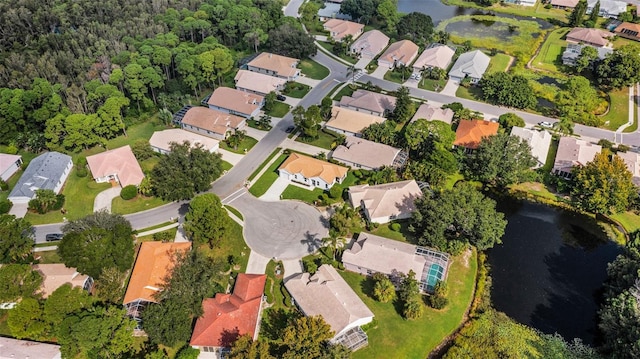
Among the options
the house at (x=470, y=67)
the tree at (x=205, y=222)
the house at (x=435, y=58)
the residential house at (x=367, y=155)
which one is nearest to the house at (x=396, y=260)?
the tree at (x=205, y=222)

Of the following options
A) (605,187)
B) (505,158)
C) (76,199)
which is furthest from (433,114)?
(76,199)

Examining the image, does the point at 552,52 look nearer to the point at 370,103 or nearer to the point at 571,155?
the point at 571,155

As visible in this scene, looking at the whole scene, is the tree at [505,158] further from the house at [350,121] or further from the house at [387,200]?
the house at [350,121]

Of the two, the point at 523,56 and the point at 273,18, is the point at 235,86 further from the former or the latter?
the point at 523,56

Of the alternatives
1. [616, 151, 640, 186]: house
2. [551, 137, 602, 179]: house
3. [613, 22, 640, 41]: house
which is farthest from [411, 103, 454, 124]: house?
[613, 22, 640, 41]: house

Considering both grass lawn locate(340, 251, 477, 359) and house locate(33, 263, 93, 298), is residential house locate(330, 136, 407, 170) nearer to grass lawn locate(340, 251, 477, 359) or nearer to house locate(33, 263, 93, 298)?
grass lawn locate(340, 251, 477, 359)

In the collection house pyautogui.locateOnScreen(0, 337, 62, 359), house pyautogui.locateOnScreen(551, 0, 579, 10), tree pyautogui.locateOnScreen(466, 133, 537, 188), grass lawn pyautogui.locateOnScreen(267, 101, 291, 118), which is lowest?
house pyautogui.locateOnScreen(0, 337, 62, 359)

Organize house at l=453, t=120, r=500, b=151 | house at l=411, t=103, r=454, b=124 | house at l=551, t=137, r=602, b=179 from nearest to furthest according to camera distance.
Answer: house at l=551, t=137, r=602, b=179
house at l=453, t=120, r=500, b=151
house at l=411, t=103, r=454, b=124
